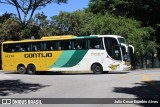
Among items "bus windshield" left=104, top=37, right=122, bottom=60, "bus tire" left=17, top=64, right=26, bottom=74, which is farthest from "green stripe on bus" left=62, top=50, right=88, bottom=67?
"bus tire" left=17, top=64, right=26, bottom=74

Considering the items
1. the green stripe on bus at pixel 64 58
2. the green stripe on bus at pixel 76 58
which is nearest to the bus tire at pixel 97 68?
the green stripe on bus at pixel 76 58

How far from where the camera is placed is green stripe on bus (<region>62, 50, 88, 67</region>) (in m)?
31.1

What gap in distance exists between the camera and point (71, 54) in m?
31.3

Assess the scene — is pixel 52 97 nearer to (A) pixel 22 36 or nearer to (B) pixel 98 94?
(B) pixel 98 94

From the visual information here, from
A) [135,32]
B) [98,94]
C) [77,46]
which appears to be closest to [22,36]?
[135,32]

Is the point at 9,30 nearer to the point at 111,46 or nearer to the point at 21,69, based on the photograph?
the point at 21,69

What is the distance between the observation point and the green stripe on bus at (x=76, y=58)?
3107cm

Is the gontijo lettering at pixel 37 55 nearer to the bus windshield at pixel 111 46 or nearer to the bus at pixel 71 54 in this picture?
the bus at pixel 71 54

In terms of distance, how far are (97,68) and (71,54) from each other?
7.55ft

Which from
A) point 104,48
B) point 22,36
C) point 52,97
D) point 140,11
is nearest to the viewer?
point 52,97

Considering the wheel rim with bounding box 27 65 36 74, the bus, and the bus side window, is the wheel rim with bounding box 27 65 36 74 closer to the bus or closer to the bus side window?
the bus

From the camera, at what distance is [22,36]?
47375mm

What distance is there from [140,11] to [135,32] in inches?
432

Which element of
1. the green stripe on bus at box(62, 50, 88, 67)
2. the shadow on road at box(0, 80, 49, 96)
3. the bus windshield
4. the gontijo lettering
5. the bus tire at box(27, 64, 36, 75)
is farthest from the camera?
the bus tire at box(27, 64, 36, 75)
